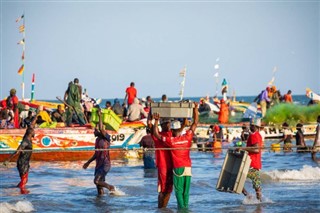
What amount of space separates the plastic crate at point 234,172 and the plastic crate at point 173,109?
0.98 meters

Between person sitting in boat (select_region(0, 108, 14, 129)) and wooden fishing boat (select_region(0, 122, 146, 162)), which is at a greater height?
person sitting in boat (select_region(0, 108, 14, 129))

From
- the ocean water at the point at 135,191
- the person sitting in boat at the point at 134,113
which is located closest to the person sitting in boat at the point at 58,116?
the person sitting in boat at the point at 134,113

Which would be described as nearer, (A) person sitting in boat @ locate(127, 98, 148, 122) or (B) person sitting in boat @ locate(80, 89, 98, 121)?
(A) person sitting in boat @ locate(127, 98, 148, 122)

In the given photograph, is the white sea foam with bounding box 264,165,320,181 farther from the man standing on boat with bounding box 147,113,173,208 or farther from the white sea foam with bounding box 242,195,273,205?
the man standing on boat with bounding box 147,113,173,208

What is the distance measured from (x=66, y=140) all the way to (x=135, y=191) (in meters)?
6.69

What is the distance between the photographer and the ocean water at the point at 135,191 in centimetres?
1459

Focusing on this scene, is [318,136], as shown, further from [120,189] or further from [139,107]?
[139,107]

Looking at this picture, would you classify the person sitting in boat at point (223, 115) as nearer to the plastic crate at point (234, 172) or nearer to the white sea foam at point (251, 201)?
the white sea foam at point (251, 201)

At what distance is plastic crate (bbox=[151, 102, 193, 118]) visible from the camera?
13.1 meters

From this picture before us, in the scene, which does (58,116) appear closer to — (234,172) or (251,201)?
(251,201)

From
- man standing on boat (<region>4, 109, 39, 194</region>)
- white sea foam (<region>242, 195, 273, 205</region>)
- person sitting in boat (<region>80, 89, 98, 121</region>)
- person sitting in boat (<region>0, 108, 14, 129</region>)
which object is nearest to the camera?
white sea foam (<region>242, 195, 273, 205</region>)

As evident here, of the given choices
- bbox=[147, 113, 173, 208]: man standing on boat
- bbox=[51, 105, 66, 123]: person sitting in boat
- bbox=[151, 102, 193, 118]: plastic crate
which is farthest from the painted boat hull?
bbox=[147, 113, 173, 208]: man standing on boat

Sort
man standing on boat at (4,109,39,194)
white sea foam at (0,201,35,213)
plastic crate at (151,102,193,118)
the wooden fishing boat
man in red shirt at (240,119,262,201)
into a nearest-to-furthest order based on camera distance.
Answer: plastic crate at (151,102,193,118) < white sea foam at (0,201,35,213) < man in red shirt at (240,119,262,201) < man standing on boat at (4,109,39,194) < the wooden fishing boat

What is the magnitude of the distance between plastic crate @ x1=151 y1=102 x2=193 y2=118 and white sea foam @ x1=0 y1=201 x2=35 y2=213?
3.13 metres
